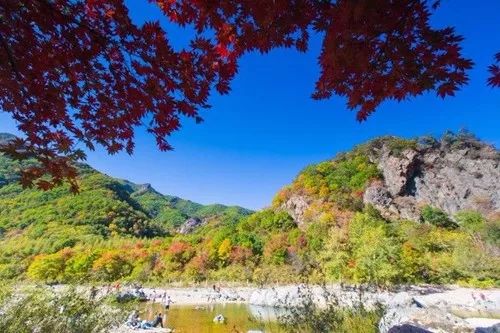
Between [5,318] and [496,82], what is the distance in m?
6.69

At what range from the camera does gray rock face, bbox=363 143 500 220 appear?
46688mm

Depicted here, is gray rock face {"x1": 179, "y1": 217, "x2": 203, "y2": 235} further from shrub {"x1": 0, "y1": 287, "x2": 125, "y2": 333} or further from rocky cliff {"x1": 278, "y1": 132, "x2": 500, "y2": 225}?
shrub {"x1": 0, "y1": 287, "x2": 125, "y2": 333}

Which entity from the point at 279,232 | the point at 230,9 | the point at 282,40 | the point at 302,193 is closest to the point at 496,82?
the point at 282,40

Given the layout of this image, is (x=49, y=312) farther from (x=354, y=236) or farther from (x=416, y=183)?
(x=416, y=183)

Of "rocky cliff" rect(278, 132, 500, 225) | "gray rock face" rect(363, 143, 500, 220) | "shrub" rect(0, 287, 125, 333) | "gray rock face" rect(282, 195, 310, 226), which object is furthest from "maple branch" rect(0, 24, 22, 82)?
"gray rock face" rect(282, 195, 310, 226)

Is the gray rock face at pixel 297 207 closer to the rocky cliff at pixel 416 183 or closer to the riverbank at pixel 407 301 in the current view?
the rocky cliff at pixel 416 183

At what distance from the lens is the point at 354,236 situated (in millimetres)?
31781

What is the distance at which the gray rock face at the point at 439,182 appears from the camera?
4669cm

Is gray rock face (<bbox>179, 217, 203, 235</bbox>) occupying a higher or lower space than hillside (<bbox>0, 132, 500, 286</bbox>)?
higher

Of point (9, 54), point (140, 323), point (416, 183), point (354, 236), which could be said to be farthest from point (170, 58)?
point (416, 183)

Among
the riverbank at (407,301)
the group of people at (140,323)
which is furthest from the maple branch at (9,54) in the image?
the group of people at (140,323)

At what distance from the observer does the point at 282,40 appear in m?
2.61

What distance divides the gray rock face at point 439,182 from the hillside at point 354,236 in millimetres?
144

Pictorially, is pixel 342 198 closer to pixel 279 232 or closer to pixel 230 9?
pixel 279 232
